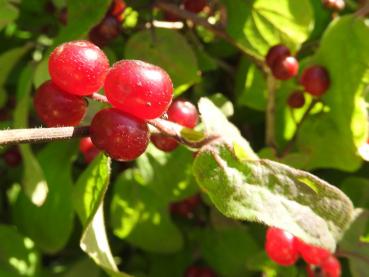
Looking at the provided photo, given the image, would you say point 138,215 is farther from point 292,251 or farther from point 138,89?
point 138,89

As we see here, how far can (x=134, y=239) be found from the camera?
126 cm

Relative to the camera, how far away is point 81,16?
1.09 m

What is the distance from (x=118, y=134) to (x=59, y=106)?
0.08 meters

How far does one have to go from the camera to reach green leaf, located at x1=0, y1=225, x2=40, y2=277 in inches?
47.8

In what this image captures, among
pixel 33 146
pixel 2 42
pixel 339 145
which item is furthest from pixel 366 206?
pixel 2 42

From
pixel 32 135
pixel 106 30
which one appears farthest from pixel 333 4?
pixel 32 135

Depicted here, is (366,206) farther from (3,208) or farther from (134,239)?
(3,208)

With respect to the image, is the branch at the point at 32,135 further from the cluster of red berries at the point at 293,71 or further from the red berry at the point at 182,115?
the cluster of red berries at the point at 293,71

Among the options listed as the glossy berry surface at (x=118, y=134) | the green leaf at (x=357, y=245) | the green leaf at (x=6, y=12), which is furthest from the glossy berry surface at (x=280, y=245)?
the green leaf at (x=6, y=12)

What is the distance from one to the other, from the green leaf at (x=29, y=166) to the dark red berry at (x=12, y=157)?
191mm

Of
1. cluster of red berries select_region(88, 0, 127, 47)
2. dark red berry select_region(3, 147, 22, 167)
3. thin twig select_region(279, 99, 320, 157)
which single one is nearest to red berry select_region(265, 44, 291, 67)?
thin twig select_region(279, 99, 320, 157)

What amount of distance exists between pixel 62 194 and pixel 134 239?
0.15m

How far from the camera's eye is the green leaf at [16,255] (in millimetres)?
1214

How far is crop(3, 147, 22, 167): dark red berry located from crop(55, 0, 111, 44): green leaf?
0.98ft
